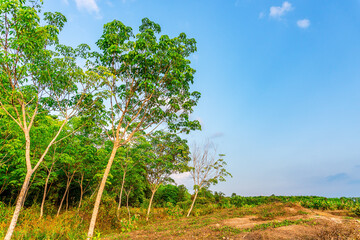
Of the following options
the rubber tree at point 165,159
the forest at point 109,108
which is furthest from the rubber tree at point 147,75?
the rubber tree at point 165,159

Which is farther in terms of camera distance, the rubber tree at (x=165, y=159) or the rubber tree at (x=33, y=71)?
the rubber tree at (x=165, y=159)

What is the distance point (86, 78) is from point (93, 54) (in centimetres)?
210

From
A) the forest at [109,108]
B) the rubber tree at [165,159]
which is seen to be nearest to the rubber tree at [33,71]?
the forest at [109,108]

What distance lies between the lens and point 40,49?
10.6m

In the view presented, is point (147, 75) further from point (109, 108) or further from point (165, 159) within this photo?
point (165, 159)

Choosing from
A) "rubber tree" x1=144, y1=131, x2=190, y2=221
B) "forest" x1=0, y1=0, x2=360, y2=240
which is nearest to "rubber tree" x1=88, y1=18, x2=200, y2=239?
"forest" x1=0, y1=0, x2=360, y2=240

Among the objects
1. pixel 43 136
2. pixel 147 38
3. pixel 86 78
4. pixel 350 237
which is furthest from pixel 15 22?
pixel 350 237

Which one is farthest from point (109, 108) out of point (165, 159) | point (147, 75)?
point (165, 159)

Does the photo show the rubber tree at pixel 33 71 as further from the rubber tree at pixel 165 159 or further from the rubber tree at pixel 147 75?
the rubber tree at pixel 165 159

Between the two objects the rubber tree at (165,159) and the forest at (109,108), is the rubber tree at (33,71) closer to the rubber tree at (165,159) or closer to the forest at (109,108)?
the forest at (109,108)

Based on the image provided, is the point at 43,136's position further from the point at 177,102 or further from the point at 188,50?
the point at 188,50

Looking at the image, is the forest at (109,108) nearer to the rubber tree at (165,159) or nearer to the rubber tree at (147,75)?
the rubber tree at (147,75)

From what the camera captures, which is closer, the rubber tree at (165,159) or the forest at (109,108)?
the forest at (109,108)

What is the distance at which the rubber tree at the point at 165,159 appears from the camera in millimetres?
20797
